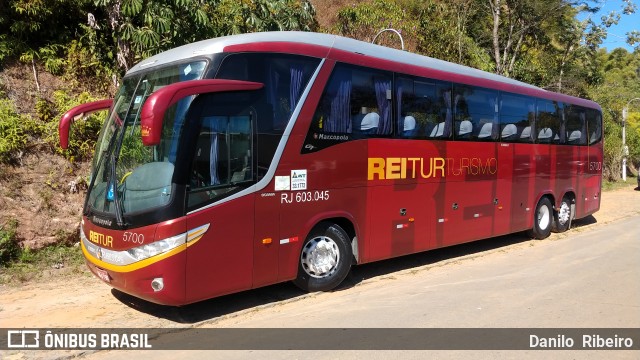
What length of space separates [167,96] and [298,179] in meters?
2.05

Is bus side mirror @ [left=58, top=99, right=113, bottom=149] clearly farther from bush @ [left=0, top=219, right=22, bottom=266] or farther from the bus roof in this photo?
bush @ [left=0, top=219, right=22, bottom=266]

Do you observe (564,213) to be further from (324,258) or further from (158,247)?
(158,247)

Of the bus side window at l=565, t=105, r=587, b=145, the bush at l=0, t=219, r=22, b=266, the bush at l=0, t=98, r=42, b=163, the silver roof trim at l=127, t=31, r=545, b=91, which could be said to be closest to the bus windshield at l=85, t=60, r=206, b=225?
the silver roof trim at l=127, t=31, r=545, b=91

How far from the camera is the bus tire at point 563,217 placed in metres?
12.2

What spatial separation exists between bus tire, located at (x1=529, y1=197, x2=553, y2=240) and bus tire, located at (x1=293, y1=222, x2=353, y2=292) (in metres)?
6.28

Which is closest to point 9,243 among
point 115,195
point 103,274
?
point 103,274

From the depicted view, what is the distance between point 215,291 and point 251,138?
1740 millimetres

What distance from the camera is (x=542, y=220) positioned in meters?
11.7

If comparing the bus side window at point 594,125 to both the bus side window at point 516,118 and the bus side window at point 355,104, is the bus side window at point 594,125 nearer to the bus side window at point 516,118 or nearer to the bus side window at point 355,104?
the bus side window at point 516,118

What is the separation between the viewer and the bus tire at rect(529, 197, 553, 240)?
37.6ft

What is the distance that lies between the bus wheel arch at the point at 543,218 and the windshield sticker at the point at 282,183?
7.32m

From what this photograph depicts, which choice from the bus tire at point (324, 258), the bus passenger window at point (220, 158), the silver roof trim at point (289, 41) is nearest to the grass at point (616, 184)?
the silver roof trim at point (289, 41)

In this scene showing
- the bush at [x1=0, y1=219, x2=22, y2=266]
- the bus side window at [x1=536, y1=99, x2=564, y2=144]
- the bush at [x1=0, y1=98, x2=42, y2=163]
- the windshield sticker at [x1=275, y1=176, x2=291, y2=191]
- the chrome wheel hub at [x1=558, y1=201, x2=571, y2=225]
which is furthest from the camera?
A: the chrome wheel hub at [x1=558, y1=201, x2=571, y2=225]

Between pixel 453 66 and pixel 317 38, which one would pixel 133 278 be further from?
pixel 453 66
